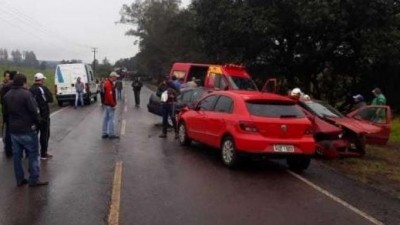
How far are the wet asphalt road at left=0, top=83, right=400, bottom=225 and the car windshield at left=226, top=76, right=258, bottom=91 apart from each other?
395 inches

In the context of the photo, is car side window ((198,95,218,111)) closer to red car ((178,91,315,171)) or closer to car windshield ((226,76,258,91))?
red car ((178,91,315,171))

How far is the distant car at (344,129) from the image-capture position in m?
13.4

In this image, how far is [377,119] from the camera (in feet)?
51.5

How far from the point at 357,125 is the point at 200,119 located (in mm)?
4276

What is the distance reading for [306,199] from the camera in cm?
877

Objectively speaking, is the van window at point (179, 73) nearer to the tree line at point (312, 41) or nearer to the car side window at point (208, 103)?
the tree line at point (312, 41)

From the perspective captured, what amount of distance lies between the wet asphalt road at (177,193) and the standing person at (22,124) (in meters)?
0.30

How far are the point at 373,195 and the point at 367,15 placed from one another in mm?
18860

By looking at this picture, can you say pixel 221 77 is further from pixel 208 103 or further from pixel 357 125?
pixel 208 103

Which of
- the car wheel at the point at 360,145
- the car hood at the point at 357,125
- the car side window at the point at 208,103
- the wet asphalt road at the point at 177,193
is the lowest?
the wet asphalt road at the point at 177,193

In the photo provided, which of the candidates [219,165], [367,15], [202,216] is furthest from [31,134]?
[367,15]

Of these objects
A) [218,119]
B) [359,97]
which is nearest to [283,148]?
[218,119]

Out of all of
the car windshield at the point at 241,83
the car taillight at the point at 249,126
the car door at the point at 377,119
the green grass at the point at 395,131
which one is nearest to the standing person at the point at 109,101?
the car taillight at the point at 249,126

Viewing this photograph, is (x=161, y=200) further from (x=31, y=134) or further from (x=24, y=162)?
(x=24, y=162)
